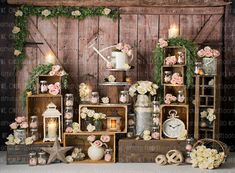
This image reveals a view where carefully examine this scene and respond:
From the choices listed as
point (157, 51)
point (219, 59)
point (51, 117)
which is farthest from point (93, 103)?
point (219, 59)

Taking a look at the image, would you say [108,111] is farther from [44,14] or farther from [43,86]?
[44,14]

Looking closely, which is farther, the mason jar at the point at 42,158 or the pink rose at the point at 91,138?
the pink rose at the point at 91,138

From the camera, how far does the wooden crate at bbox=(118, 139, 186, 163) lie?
19.2 feet

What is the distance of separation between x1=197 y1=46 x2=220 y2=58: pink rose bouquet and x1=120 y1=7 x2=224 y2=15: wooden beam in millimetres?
660

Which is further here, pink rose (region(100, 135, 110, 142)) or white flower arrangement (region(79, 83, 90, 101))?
white flower arrangement (region(79, 83, 90, 101))

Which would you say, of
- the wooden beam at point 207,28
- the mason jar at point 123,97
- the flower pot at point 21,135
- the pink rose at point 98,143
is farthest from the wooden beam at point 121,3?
the pink rose at point 98,143

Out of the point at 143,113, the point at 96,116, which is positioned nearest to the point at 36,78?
the point at 96,116

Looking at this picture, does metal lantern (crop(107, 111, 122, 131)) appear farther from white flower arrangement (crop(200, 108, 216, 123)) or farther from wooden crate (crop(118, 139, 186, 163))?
white flower arrangement (crop(200, 108, 216, 123))

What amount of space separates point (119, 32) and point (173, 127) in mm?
1474

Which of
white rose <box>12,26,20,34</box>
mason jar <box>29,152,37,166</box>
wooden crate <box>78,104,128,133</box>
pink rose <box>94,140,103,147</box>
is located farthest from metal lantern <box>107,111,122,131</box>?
white rose <box>12,26,20,34</box>

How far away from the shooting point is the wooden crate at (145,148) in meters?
5.86

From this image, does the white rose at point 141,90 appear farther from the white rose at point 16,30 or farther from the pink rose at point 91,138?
the white rose at point 16,30

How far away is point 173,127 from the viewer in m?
6.00

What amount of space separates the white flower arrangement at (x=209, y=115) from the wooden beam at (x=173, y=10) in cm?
132
